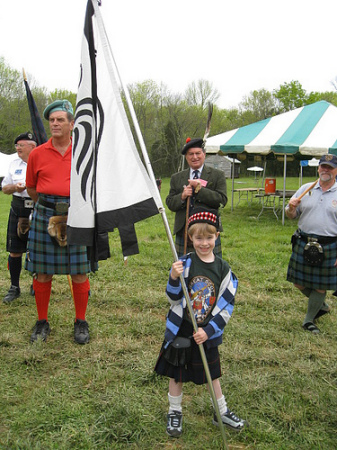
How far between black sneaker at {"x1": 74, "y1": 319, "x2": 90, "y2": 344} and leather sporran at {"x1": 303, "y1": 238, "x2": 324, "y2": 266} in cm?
207

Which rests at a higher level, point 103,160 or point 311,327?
point 103,160

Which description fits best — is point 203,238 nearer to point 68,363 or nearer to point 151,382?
point 151,382

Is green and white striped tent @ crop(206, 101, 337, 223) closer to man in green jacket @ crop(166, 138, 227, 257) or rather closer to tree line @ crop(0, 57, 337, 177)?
man in green jacket @ crop(166, 138, 227, 257)

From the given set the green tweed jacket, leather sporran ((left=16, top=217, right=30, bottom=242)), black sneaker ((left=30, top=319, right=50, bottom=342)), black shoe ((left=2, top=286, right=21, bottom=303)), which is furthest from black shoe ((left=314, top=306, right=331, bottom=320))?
black shoe ((left=2, top=286, right=21, bottom=303))

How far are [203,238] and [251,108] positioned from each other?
2079 inches

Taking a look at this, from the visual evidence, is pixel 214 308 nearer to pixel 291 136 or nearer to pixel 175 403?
pixel 175 403

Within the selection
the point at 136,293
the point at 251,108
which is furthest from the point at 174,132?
the point at 136,293

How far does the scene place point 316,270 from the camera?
380 centimetres

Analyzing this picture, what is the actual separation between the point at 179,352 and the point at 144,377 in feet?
2.35

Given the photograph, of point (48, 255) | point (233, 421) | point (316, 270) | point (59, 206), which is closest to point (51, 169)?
point (59, 206)

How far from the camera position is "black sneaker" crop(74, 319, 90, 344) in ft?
11.4

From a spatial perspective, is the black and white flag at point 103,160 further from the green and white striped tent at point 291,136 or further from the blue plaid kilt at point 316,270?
the green and white striped tent at point 291,136

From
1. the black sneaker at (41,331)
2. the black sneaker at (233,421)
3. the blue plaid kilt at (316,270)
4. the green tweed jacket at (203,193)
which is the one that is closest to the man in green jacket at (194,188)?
the green tweed jacket at (203,193)

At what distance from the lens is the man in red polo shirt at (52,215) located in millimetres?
3312
